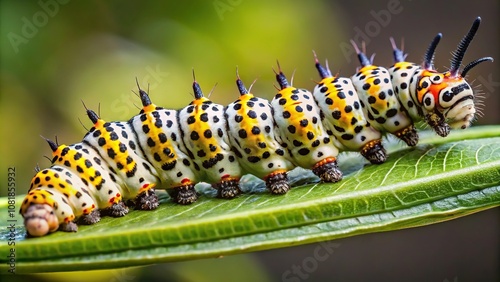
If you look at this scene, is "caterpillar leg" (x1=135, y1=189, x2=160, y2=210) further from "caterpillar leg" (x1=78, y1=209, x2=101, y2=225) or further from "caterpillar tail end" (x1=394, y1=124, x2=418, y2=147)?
"caterpillar tail end" (x1=394, y1=124, x2=418, y2=147)

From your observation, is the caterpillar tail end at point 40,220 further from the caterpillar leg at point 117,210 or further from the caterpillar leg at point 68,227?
the caterpillar leg at point 117,210

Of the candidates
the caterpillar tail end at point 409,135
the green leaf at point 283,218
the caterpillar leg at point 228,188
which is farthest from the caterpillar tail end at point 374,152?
the caterpillar leg at point 228,188

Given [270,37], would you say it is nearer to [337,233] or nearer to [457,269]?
[337,233]

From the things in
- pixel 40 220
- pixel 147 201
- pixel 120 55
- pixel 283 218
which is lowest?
pixel 283 218

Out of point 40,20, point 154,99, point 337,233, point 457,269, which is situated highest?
point 40,20

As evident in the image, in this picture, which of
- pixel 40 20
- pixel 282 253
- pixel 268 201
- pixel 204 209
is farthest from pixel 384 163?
pixel 282 253

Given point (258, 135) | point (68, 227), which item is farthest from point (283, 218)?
point (68, 227)

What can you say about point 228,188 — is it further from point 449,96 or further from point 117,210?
point 449,96
